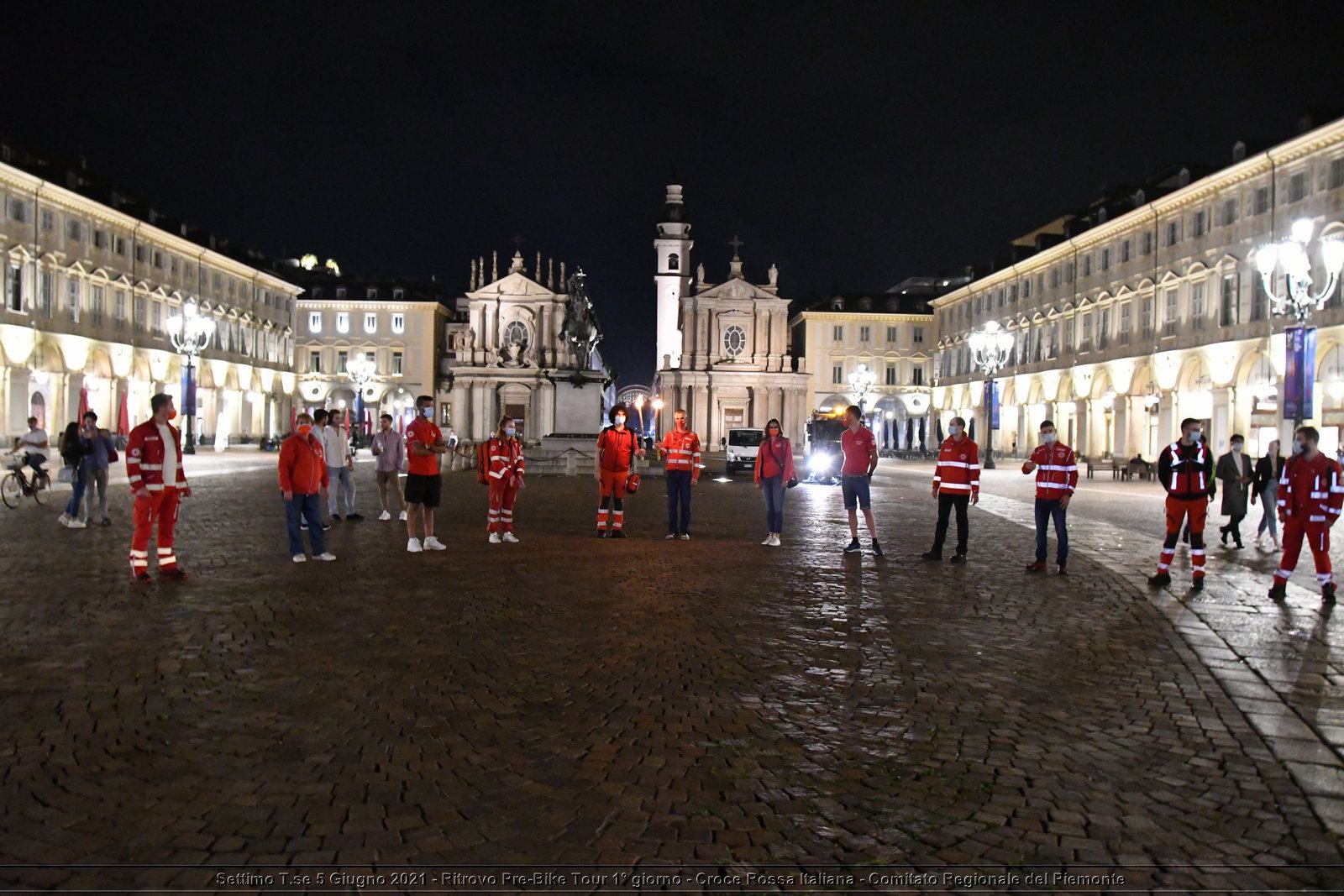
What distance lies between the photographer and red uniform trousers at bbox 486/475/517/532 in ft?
47.7

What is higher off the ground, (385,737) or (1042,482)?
(1042,482)

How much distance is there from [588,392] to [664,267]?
63232mm

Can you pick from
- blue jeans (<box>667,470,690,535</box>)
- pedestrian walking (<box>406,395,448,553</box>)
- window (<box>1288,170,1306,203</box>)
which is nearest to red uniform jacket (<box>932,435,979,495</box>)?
blue jeans (<box>667,470,690,535</box>)

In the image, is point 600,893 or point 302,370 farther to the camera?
point 302,370

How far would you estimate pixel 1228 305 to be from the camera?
144 ft

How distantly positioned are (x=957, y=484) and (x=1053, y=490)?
4.48 feet

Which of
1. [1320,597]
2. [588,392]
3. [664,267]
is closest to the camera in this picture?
[1320,597]

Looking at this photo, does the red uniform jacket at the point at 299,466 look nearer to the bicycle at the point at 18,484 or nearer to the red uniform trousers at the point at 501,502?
the red uniform trousers at the point at 501,502

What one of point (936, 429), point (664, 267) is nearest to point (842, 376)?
point (936, 429)

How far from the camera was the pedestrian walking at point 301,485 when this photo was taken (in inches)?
469

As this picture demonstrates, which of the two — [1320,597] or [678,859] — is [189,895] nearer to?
[678,859]

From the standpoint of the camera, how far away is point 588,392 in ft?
121

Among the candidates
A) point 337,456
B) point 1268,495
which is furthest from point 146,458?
point 1268,495

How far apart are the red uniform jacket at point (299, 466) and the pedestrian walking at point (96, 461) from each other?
225 inches
